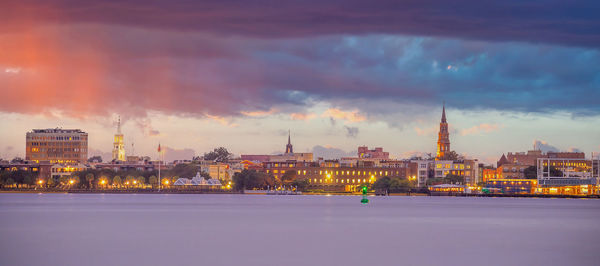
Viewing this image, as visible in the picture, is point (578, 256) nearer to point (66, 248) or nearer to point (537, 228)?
point (537, 228)

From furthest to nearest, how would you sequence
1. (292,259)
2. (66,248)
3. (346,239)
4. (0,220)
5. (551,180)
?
1. (551,180)
2. (0,220)
3. (346,239)
4. (66,248)
5. (292,259)

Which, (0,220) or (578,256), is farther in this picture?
(0,220)

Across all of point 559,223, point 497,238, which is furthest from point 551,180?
point 497,238

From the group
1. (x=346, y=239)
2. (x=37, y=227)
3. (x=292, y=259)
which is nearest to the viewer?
(x=292, y=259)

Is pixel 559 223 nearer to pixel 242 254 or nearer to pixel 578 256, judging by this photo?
pixel 578 256

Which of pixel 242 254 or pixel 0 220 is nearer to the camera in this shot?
pixel 242 254

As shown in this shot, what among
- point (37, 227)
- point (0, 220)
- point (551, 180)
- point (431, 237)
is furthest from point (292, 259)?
point (551, 180)

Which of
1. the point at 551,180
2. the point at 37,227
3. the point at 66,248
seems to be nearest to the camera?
the point at 66,248

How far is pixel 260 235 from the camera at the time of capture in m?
69.0

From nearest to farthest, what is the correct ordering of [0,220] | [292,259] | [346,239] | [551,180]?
[292,259] → [346,239] → [0,220] → [551,180]

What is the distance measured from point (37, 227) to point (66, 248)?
69.8 feet

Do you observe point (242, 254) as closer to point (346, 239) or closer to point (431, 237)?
point (346, 239)

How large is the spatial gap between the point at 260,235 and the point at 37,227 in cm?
2087

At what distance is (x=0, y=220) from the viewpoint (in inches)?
3408
